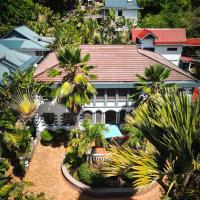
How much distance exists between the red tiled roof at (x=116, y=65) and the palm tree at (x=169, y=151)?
16.5m

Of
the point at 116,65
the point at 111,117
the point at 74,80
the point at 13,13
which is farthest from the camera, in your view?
the point at 13,13

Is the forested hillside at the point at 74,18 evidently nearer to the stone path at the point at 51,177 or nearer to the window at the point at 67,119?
the window at the point at 67,119

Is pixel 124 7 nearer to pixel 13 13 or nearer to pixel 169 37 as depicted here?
pixel 169 37

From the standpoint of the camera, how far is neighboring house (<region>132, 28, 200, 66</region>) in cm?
5132

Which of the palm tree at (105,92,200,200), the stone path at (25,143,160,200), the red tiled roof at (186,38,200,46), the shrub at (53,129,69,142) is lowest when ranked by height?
the stone path at (25,143,160,200)

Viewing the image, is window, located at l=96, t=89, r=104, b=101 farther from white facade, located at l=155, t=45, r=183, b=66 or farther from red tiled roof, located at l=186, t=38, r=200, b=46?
red tiled roof, located at l=186, t=38, r=200, b=46

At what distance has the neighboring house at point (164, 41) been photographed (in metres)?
51.3

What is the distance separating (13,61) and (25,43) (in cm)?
764

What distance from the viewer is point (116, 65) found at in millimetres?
28797

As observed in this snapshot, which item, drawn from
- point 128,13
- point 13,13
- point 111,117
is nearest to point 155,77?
point 111,117

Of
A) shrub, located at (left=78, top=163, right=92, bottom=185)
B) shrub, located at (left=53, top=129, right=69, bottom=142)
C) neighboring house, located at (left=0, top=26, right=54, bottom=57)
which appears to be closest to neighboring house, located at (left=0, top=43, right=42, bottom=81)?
neighboring house, located at (left=0, top=26, right=54, bottom=57)

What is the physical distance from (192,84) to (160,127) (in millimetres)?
18395

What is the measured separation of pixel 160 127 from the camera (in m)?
10.8

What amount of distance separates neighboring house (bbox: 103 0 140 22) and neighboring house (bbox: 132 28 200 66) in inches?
605
